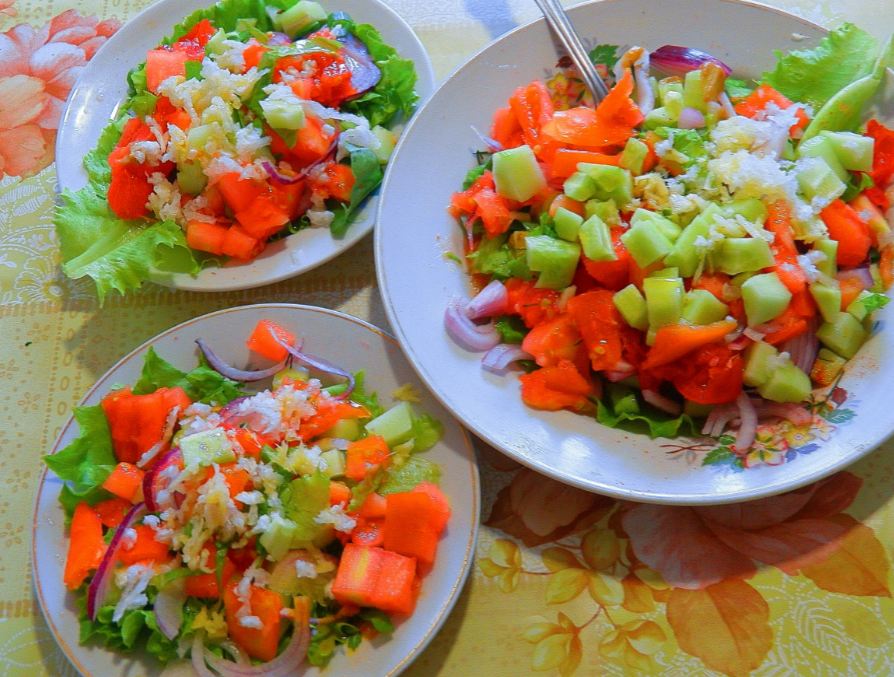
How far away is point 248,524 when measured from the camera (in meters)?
1.46

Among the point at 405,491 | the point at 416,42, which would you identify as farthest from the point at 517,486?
the point at 416,42

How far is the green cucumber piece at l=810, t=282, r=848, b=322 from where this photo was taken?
4.71 feet

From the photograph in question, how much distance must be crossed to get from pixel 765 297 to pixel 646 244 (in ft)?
0.77

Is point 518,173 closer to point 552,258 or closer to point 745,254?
point 552,258

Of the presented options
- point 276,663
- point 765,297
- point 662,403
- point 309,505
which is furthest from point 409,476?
point 765,297

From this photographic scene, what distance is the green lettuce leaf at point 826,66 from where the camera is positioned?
5.45ft

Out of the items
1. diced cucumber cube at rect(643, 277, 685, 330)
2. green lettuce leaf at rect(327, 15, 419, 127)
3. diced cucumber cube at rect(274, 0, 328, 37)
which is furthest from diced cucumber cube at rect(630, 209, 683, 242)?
diced cucumber cube at rect(274, 0, 328, 37)

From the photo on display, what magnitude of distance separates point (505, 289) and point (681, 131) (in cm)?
51

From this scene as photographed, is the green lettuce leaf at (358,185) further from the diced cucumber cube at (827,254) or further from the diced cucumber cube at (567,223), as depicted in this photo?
the diced cucumber cube at (827,254)

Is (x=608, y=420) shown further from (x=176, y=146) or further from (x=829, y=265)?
(x=176, y=146)

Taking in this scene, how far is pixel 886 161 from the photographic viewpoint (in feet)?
5.22

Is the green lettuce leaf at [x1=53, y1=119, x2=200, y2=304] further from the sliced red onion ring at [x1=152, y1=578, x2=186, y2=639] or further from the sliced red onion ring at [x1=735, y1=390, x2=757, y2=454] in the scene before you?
the sliced red onion ring at [x1=735, y1=390, x2=757, y2=454]

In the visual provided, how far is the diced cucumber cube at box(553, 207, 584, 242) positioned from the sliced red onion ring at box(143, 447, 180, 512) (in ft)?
2.96

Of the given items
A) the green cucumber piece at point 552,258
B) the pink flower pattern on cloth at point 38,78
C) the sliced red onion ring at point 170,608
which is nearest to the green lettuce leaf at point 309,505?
the sliced red onion ring at point 170,608
